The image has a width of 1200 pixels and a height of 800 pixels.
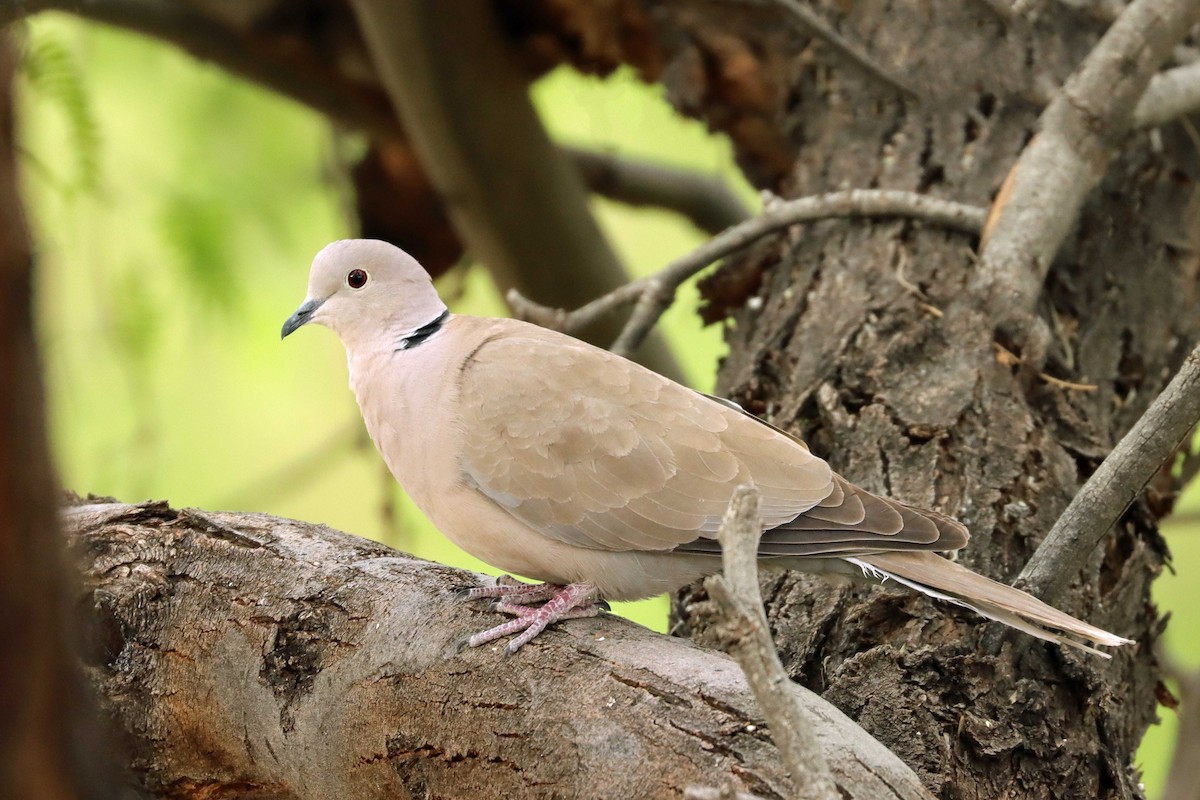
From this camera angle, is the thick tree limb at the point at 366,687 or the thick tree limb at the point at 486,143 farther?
the thick tree limb at the point at 486,143

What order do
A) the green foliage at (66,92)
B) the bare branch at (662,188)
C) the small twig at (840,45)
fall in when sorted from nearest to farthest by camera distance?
the green foliage at (66,92) < the small twig at (840,45) < the bare branch at (662,188)

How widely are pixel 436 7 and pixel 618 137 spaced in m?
1.43

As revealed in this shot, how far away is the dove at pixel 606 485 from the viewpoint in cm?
228

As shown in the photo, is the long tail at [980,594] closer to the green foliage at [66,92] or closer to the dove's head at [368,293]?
the dove's head at [368,293]

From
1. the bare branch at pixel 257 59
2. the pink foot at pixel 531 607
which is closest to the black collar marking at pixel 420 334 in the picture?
the pink foot at pixel 531 607

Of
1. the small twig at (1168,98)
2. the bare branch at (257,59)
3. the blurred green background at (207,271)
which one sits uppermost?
the small twig at (1168,98)

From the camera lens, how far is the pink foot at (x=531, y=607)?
2031 millimetres

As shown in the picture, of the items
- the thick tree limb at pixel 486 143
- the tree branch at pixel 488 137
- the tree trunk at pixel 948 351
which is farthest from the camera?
the tree branch at pixel 488 137

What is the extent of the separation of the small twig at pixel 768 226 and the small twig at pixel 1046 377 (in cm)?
46

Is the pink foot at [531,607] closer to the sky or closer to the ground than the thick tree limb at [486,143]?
closer to the ground

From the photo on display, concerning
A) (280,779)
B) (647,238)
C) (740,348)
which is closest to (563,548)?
(280,779)

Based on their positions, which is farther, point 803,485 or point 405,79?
point 405,79

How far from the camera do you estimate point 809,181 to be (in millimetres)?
3742

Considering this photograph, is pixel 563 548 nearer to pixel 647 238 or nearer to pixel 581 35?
pixel 581 35
